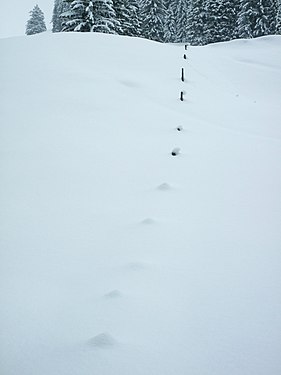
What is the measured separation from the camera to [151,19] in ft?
114

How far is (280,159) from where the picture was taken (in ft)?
19.3

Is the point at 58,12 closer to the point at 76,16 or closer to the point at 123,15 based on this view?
the point at 123,15

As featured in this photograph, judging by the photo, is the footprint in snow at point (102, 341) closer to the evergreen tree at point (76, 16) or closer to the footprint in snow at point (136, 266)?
the footprint in snow at point (136, 266)

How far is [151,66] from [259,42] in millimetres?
12837

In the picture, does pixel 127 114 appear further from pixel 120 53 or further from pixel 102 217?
pixel 120 53

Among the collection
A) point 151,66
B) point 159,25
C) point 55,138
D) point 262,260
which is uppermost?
point 159,25

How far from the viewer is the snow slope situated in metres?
2.29

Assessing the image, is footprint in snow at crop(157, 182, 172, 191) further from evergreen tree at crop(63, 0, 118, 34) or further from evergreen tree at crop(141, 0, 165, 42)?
evergreen tree at crop(141, 0, 165, 42)

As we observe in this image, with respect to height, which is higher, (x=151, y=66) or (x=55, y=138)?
(x=151, y=66)

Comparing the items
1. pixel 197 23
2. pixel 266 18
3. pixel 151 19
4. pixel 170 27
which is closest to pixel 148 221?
pixel 266 18

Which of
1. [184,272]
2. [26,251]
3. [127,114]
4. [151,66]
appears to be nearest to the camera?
[184,272]

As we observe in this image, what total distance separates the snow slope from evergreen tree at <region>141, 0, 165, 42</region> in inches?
1184

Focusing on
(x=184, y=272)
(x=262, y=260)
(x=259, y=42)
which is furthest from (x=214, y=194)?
(x=259, y=42)

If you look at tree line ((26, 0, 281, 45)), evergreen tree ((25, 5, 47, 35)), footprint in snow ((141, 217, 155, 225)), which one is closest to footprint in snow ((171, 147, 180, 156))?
footprint in snow ((141, 217, 155, 225))
